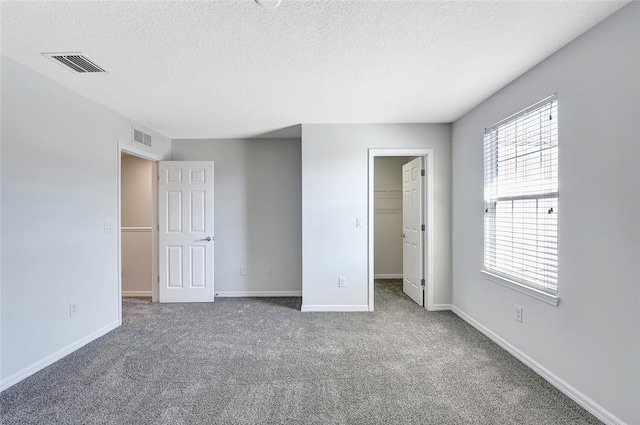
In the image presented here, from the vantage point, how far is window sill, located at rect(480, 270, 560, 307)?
198 cm

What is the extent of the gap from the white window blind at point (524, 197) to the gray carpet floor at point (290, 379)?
785 mm

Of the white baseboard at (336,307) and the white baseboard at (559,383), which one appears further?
the white baseboard at (336,307)

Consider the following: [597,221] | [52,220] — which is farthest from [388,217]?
[52,220]

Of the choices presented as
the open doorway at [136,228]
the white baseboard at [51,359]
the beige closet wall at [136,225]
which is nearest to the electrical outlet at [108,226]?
the white baseboard at [51,359]

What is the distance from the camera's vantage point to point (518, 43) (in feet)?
6.06

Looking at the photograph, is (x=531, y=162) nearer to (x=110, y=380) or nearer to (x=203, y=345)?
(x=203, y=345)

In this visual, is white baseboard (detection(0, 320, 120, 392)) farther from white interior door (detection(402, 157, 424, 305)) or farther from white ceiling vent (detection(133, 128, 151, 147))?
white interior door (detection(402, 157, 424, 305))

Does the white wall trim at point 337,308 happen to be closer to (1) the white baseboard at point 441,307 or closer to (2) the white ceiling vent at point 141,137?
(1) the white baseboard at point 441,307

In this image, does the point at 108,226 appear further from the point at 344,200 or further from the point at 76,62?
the point at 344,200

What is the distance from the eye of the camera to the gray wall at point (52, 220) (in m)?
2.04

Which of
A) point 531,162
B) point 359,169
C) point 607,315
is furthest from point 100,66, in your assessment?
point 607,315

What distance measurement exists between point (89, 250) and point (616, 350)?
13.5 ft

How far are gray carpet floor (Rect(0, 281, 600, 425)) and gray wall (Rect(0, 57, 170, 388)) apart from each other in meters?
0.25

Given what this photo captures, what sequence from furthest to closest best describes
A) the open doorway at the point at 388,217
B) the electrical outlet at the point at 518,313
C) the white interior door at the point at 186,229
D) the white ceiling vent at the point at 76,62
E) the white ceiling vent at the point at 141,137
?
the open doorway at the point at 388,217 < the white interior door at the point at 186,229 < the white ceiling vent at the point at 141,137 < the electrical outlet at the point at 518,313 < the white ceiling vent at the point at 76,62
